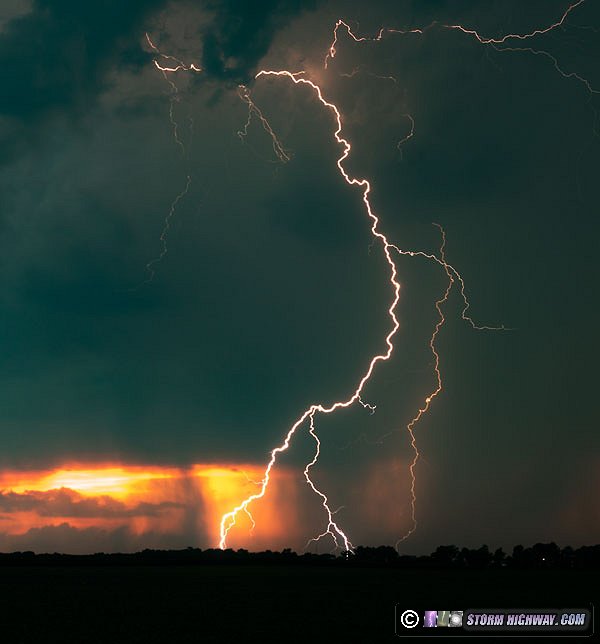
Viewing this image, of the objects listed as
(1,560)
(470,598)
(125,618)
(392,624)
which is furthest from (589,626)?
(1,560)

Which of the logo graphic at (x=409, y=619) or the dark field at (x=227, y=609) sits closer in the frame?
the dark field at (x=227, y=609)

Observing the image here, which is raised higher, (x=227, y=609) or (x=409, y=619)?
(x=227, y=609)

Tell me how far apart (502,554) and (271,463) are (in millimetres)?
69036

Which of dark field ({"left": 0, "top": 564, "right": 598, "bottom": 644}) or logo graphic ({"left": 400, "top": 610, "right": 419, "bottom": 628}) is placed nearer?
dark field ({"left": 0, "top": 564, "right": 598, "bottom": 644})

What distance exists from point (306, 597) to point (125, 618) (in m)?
10.2

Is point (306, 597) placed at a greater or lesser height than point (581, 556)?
lesser

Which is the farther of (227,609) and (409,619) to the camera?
(227,609)

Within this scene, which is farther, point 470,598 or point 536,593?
point 536,593

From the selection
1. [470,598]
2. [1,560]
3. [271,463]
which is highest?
[1,560]

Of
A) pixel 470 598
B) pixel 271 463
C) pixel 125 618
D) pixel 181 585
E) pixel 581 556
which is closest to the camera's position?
pixel 125 618

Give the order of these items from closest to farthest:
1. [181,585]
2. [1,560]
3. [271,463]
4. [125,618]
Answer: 1. [125,618]
2. [271,463]
3. [181,585]
4. [1,560]

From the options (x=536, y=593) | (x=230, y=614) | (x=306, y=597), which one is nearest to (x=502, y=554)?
(x=536, y=593)

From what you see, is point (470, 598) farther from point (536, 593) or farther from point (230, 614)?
Answer: point (230, 614)

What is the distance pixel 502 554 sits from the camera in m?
97.8
